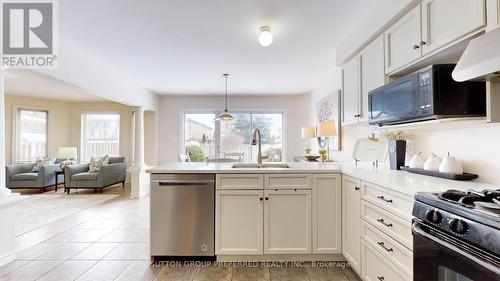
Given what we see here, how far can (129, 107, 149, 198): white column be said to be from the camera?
18.0 feet

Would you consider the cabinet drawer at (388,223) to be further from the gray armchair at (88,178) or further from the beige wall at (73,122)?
the beige wall at (73,122)

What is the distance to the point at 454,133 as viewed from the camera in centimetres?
188

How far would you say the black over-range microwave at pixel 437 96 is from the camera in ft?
4.97

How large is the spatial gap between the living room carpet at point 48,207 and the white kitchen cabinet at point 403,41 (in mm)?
4198

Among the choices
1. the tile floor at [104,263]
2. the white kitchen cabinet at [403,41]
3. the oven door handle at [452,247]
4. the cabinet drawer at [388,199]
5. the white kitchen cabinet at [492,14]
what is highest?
the white kitchen cabinet at [403,41]

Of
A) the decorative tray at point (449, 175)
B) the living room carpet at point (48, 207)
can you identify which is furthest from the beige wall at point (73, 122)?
the decorative tray at point (449, 175)

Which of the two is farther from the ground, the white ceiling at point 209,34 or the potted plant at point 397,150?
the white ceiling at point 209,34

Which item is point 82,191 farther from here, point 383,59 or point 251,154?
point 383,59

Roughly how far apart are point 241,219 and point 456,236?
170cm

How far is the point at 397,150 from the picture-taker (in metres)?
2.36

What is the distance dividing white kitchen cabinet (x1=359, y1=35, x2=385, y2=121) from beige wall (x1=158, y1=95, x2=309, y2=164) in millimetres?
4180

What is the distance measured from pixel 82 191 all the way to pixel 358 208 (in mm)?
6368

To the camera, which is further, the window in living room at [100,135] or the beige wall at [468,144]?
the window in living room at [100,135]

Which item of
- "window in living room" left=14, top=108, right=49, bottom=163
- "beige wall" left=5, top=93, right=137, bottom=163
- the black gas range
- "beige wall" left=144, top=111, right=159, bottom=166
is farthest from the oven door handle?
"window in living room" left=14, top=108, right=49, bottom=163
